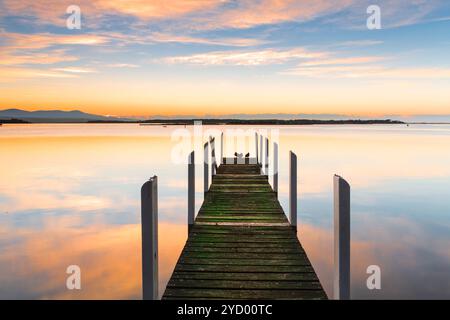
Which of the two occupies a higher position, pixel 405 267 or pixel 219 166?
pixel 219 166

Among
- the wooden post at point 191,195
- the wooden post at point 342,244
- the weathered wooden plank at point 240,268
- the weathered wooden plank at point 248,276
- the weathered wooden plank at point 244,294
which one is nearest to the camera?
the wooden post at point 342,244

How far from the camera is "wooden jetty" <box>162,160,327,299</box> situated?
16.7 ft

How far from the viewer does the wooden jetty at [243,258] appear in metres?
5.08

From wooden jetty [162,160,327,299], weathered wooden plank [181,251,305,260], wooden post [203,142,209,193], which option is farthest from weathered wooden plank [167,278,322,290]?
wooden post [203,142,209,193]

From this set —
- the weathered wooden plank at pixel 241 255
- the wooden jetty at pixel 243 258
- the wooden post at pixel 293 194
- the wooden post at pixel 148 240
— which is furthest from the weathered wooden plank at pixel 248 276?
the wooden post at pixel 293 194

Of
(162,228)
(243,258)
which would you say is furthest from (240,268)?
(162,228)

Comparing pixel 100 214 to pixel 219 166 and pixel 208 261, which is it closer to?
pixel 219 166

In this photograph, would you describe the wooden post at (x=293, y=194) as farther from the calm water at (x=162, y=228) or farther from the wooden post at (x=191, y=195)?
the wooden post at (x=191, y=195)

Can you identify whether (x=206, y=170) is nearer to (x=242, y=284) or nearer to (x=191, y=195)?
(x=191, y=195)

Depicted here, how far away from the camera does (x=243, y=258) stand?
20.4 ft

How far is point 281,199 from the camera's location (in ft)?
50.0

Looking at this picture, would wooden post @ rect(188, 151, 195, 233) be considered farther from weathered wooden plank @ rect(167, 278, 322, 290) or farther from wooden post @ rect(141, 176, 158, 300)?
wooden post @ rect(141, 176, 158, 300)

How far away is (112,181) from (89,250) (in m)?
11.6
